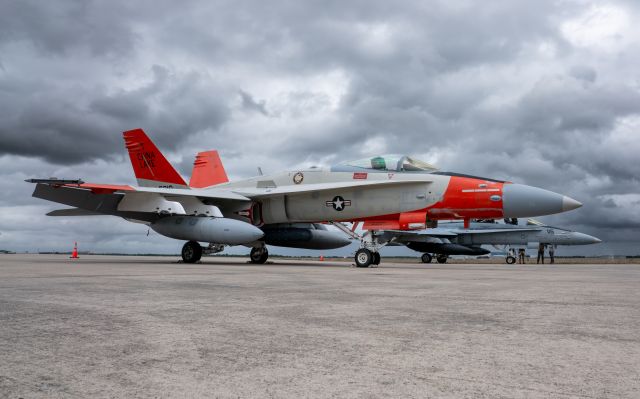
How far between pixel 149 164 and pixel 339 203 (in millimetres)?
7671

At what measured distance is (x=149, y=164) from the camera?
17.1 metres

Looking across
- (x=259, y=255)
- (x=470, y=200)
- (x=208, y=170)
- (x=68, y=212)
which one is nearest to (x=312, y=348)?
(x=470, y=200)

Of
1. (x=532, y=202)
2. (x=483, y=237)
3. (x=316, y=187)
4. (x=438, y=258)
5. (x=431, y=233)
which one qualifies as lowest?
(x=438, y=258)

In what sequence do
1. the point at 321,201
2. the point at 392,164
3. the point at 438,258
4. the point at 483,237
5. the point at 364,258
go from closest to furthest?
1. the point at 364,258
2. the point at 392,164
3. the point at 321,201
4. the point at 483,237
5. the point at 438,258

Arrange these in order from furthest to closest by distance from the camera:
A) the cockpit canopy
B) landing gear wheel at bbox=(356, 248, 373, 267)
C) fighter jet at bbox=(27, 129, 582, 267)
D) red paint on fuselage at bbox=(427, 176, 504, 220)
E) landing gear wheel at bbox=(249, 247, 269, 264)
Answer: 1. landing gear wheel at bbox=(249, 247, 269, 264)
2. the cockpit canopy
3. landing gear wheel at bbox=(356, 248, 373, 267)
4. fighter jet at bbox=(27, 129, 582, 267)
5. red paint on fuselage at bbox=(427, 176, 504, 220)

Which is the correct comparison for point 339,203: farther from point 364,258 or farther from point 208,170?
point 208,170

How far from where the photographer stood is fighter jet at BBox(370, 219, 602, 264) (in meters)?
27.4

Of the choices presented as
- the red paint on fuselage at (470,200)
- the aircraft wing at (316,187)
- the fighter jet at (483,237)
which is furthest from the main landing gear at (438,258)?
the red paint on fuselage at (470,200)

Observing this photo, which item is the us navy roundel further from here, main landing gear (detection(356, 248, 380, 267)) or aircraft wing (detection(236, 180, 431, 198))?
main landing gear (detection(356, 248, 380, 267))

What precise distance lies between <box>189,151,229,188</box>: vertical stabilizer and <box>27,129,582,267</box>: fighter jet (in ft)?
15.3

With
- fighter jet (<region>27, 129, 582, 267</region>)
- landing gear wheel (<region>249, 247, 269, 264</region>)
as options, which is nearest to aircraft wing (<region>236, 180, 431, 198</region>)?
fighter jet (<region>27, 129, 582, 267</region>)

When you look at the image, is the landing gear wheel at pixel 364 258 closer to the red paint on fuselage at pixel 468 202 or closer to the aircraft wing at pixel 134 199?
the red paint on fuselage at pixel 468 202

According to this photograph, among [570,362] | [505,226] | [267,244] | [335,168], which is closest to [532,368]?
[570,362]

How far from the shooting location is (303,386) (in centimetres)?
173
